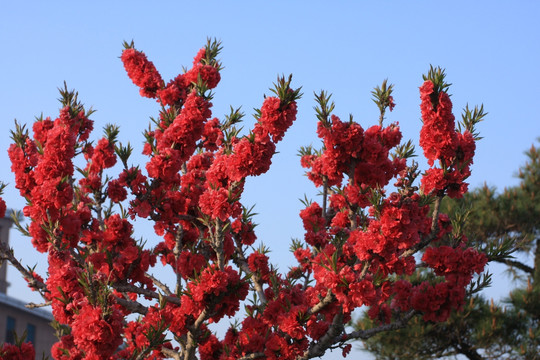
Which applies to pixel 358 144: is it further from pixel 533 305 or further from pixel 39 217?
pixel 533 305

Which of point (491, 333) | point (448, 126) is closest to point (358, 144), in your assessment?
point (448, 126)

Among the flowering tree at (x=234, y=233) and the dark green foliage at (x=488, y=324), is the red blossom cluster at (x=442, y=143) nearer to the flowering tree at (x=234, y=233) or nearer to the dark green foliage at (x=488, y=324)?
the flowering tree at (x=234, y=233)

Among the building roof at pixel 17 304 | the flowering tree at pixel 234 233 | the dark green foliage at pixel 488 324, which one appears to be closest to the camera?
the flowering tree at pixel 234 233

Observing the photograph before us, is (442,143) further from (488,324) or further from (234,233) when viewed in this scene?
(488,324)

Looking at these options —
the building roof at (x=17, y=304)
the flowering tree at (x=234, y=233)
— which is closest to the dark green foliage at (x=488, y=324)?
the flowering tree at (x=234, y=233)

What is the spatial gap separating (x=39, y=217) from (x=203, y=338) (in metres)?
2.02

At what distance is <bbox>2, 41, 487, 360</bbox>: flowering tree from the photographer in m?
5.90

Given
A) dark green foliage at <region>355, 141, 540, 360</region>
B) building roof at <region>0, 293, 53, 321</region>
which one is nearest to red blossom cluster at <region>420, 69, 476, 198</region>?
dark green foliage at <region>355, 141, 540, 360</region>

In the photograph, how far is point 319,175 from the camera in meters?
8.23

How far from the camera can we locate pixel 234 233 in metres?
8.43

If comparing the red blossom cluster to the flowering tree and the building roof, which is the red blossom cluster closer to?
the flowering tree

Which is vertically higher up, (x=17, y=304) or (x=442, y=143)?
(x=17, y=304)


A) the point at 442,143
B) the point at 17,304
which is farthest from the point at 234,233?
the point at 17,304

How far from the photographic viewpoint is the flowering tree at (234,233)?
5.90 meters
